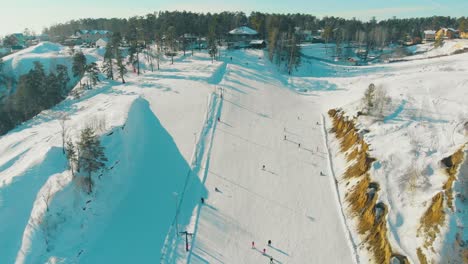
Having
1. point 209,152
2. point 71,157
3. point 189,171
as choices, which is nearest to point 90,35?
Answer: point 209,152

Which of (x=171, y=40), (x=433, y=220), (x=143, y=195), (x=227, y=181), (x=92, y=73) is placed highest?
(x=171, y=40)

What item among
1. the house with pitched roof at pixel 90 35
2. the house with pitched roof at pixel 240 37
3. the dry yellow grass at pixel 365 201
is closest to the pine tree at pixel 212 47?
the house with pitched roof at pixel 240 37

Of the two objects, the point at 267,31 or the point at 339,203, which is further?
the point at 267,31

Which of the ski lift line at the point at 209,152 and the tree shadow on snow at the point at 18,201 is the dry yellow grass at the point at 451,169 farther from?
the tree shadow on snow at the point at 18,201

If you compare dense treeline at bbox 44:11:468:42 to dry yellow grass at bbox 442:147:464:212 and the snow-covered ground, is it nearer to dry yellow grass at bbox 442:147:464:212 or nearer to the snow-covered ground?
the snow-covered ground

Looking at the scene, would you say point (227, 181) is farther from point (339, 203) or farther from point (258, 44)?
point (258, 44)

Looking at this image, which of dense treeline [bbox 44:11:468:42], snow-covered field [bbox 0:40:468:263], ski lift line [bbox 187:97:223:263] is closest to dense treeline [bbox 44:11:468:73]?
dense treeline [bbox 44:11:468:42]
